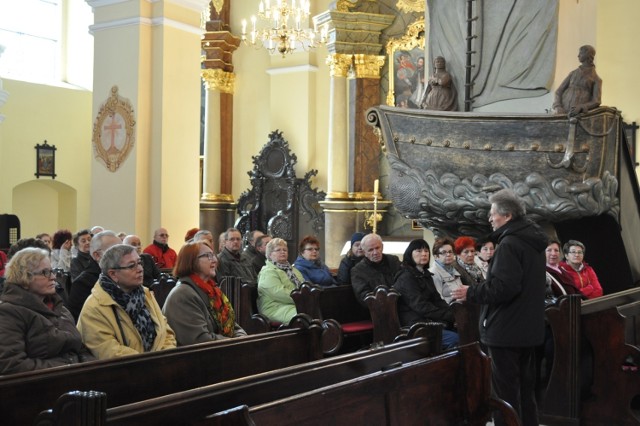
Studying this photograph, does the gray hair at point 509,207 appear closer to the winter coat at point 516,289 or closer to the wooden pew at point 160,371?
the winter coat at point 516,289

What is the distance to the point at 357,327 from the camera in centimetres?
776

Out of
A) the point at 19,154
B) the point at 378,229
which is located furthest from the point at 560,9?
the point at 19,154

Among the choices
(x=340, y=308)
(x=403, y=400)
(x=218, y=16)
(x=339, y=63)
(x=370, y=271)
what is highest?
(x=218, y=16)

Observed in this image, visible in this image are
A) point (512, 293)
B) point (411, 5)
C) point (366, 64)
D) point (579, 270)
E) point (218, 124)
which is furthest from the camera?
point (218, 124)

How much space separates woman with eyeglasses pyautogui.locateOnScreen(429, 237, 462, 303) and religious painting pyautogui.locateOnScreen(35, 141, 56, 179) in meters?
13.4

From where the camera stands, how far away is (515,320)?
4.90m

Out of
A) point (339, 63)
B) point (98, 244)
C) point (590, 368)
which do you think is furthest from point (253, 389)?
point (339, 63)

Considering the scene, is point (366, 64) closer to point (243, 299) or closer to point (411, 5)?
point (411, 5)

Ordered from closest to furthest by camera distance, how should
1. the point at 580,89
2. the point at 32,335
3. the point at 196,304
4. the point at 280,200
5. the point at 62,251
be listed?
the point at 32,335, the point at 196,304, the point at 580,89, the point at 62,251, the point at 280,200

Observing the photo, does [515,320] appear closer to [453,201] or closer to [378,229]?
[453,201]

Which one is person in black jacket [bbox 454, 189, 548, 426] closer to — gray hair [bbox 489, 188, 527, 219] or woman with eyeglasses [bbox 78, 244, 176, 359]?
gray hair [bbox 489, 188, 527, 219]

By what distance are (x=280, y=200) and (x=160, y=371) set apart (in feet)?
41.6

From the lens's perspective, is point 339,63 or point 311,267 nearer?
point 311,267

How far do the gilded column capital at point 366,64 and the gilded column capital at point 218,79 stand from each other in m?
3.79
